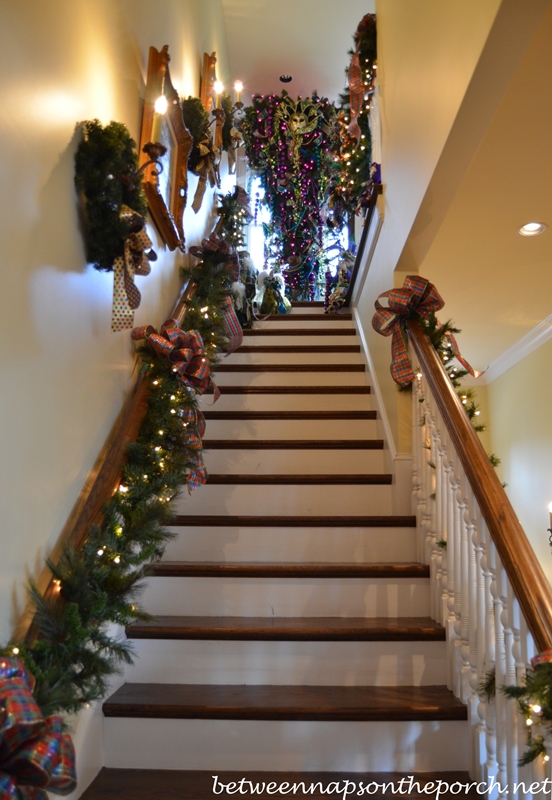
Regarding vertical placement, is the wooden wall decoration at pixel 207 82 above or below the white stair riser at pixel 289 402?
above

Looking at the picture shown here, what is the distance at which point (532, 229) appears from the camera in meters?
2.79

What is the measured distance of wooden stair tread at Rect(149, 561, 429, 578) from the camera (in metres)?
2.27

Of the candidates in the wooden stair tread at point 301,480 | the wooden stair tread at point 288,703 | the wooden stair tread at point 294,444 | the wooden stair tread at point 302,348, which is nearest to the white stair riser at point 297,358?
the wooden stair tread at point 302,348

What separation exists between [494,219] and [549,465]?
223 cm

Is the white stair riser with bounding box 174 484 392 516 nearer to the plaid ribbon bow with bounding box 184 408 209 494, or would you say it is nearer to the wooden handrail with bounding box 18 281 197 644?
the plaid ribbon bow with bounding box 184 408 209 494

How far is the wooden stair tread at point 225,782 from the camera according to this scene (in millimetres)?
1651

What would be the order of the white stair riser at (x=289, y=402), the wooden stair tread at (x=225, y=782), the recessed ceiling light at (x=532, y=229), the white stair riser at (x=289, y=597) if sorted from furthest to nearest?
1. the white stair riser at (x=289, y=402)
2. the recessed ceiling light at (x=532, y=229)
3. the white stair riser at (x=289, y=597)
4. the wooden stair tread at (x=225, y=782)

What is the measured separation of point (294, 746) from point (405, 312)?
65.5 inches

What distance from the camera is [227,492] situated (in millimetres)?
2861

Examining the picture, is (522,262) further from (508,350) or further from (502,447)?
→ (502,447)

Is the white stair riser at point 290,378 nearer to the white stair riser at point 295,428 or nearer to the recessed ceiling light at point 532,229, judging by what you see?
the white stair riser at point 295,428

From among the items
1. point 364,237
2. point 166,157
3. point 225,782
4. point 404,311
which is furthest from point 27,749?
point 364,237

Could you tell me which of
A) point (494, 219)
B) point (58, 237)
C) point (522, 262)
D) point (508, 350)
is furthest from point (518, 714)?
point (508, 350)

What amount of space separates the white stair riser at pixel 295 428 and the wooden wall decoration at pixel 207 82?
2.32 m
